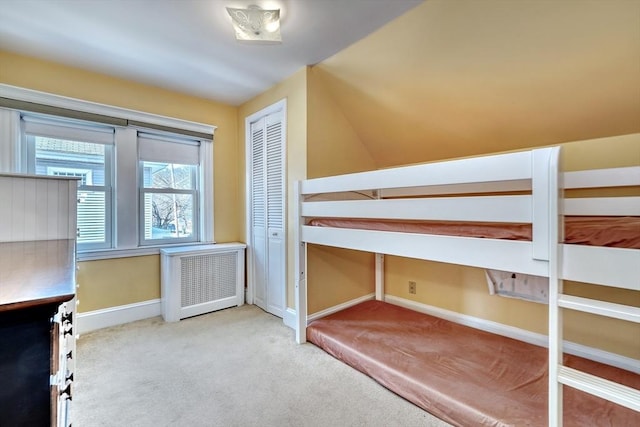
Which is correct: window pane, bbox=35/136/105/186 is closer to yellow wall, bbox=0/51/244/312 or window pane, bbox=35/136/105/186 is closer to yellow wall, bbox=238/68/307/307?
yellow wall, bbox=0/51/244/312

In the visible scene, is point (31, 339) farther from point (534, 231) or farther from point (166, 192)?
point (166, 192)

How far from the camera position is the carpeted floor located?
1441mm

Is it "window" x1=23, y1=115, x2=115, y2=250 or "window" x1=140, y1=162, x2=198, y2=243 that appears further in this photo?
"window" x1=140, y1=162, x2=198, y2=243

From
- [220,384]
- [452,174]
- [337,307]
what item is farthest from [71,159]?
[452,174]

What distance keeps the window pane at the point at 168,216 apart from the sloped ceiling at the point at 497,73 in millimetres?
2026

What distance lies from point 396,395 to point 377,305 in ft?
3.84

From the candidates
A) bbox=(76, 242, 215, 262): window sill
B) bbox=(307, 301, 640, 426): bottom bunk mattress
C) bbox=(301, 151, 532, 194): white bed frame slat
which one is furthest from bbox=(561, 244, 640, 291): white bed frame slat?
bbox=(76, 242, 215, 262): window sill

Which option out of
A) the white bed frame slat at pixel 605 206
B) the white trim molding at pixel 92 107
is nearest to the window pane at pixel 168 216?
the white trim molding at pixel 92 107

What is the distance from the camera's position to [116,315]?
255 centimetres

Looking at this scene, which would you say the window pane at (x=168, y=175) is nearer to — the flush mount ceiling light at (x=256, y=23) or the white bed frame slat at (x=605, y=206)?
the flush mount ceiling light at (x=256, y=23)

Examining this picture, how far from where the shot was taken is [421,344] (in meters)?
1.99

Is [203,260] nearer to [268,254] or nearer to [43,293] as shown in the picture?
[268,254]

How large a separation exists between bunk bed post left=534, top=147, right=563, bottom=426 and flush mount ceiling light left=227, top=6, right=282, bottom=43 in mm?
1671

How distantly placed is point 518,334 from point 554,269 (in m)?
1.45
